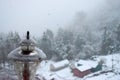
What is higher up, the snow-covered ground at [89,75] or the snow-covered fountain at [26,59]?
the snow-covered fountain at [26,59]

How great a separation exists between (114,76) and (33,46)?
47.5 metres

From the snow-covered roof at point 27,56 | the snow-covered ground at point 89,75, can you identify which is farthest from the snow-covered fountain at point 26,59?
the snow-covered ground at point 89,75

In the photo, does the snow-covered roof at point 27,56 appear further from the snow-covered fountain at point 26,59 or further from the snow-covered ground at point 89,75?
the snow-covered ground at point 89,75

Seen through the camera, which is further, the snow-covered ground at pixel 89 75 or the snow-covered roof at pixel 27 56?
the snow-covered ground at pixel 89 75

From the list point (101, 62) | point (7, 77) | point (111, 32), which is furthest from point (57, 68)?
point (111, 32)

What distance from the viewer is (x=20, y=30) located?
119m

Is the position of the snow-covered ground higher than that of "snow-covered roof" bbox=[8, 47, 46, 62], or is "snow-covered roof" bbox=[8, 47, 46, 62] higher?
"snow-covered roof" bbox=[8, 47, 46, 62]

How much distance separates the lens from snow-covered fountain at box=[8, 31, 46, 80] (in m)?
3.55

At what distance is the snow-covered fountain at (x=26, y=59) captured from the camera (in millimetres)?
3555

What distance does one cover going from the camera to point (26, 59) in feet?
11.5

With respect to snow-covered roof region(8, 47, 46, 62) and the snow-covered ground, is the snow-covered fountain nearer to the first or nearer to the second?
snow-covered roof region(8, 47, 46, 62)

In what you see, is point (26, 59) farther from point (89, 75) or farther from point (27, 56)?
point (89, 75)

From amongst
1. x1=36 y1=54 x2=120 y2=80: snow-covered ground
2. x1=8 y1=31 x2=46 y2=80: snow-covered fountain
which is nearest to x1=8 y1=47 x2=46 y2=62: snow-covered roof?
x1=8 y1=31 x2=46 y2=80: snow-covered fountain

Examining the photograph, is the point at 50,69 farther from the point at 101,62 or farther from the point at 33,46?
the point at 33,46
